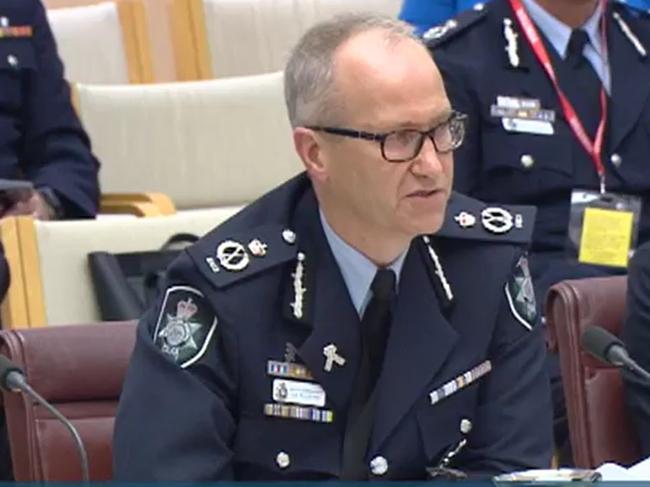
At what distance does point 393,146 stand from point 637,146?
4.65 feet

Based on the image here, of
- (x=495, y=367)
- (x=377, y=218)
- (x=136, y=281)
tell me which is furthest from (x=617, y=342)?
(x=136, y=281)

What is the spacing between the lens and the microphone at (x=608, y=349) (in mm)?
2189

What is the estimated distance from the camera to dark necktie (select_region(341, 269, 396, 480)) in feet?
6.22

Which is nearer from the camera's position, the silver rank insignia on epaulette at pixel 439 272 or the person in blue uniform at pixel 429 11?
the silver rank insignia on epaulette at pixel 439 272

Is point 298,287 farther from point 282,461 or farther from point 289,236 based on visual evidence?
point 282,461

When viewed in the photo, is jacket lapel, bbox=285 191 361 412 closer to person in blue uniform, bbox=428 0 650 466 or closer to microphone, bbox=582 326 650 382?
microphone, bbox=582 326 650 382

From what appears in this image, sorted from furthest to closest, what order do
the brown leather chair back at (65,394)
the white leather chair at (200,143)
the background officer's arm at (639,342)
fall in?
1. the white leather chair at (200,143)
2. the background officer's arm at (639,342)
3. the brown leather chair back at (65,394)

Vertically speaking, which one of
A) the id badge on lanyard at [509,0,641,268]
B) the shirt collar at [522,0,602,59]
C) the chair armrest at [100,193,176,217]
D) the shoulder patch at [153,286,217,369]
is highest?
the shirt collar at [522,0,602,59]

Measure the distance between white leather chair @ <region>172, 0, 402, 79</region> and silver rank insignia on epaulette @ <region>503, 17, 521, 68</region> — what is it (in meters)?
1.36

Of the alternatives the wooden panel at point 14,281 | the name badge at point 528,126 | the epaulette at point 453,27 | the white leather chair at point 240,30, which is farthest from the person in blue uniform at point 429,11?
the wooden panel at point 14,281

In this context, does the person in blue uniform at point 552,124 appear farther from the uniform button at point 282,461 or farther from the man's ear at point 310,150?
the uniform button at point 282,461

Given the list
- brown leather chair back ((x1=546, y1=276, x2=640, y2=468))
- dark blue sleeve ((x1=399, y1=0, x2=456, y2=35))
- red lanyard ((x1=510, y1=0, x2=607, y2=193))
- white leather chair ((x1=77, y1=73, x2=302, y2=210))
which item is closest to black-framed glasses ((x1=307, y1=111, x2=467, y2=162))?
brown leather chair back ((x1=546, y1=276, x2=640, y2=468))

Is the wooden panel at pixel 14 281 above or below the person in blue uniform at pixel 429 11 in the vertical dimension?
below

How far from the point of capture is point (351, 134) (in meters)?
1.88
